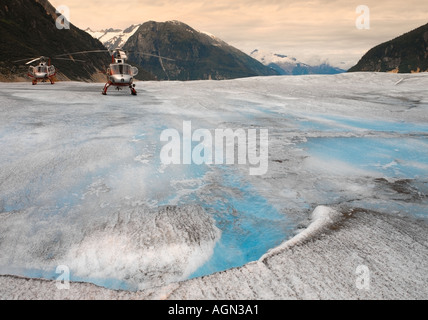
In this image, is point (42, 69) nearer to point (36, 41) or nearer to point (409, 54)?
point (36, 41)

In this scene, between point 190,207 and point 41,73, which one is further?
point 41,73

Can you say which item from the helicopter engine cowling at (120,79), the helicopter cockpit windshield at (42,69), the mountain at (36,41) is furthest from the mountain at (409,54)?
the helicopter engine cowling at (120,79)

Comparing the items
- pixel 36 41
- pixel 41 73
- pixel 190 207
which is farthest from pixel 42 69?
pixel 36 41

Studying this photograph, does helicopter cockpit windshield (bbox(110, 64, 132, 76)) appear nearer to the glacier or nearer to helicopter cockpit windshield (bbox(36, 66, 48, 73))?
the glacier

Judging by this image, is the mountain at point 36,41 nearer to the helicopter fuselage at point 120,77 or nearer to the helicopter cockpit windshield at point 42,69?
the helicopter cockpit windshield at point 42,69

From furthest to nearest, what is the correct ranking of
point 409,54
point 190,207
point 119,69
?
point 409,54, point 119,69, point 190,207
